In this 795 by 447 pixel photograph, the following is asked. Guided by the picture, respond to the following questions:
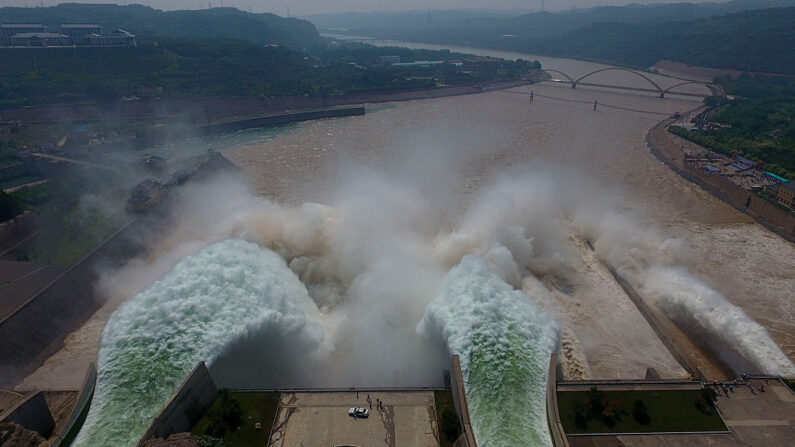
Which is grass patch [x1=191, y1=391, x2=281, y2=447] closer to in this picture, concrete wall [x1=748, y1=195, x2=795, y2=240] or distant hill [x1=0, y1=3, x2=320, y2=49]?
concrete wall [x1=748, y1=195, x2=795, y2=240]

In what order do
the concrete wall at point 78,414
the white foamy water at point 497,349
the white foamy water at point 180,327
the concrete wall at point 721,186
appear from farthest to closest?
the concrete wall at point 721,186, the white foamy water at point 180,327, the white foamy water at point 497,349, the concrete wall at point 78,414

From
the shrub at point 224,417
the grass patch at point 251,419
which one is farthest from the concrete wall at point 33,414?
the shrub at point 224,417

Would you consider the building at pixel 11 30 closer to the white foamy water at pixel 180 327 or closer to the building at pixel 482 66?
the building at pixel 482 66

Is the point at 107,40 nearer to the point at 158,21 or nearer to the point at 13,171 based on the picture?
the point at 13,171

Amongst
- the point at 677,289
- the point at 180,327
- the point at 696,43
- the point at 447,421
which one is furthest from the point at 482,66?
the point at 447,421

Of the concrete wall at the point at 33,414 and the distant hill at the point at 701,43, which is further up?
the distant hill at the point at 701,43

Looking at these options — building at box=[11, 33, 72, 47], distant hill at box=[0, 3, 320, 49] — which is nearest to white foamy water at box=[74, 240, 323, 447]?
building at box=[11, 33, 72, 47]

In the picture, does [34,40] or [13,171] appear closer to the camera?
[13,171]
